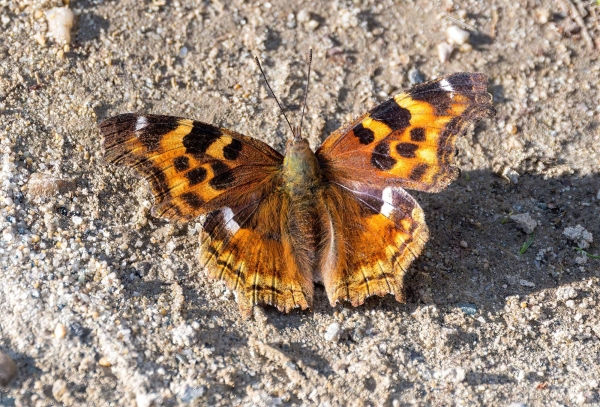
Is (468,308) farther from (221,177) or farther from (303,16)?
(303,16)

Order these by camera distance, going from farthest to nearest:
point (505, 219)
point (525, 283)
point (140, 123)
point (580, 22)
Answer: point (580, 22) → point (505, 219) → point (525, 283) → point (140, 123)

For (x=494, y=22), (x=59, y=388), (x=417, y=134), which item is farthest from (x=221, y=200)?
(x=494, y=22)

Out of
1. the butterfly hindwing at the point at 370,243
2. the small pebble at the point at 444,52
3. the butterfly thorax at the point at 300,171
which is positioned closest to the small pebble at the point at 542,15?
the small pebble at the point at 444,52

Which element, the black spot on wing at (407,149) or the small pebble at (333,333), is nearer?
the small pebble at (333,333)

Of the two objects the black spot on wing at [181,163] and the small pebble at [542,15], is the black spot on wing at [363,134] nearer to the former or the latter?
the black spot on wing at [181,163]

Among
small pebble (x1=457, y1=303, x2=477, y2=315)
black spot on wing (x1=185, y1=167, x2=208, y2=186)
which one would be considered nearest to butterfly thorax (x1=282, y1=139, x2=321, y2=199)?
black spot on wing (x1=185, y1=167, x2=208, y2=186)

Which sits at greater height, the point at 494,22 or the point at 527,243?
the point at 494,22
